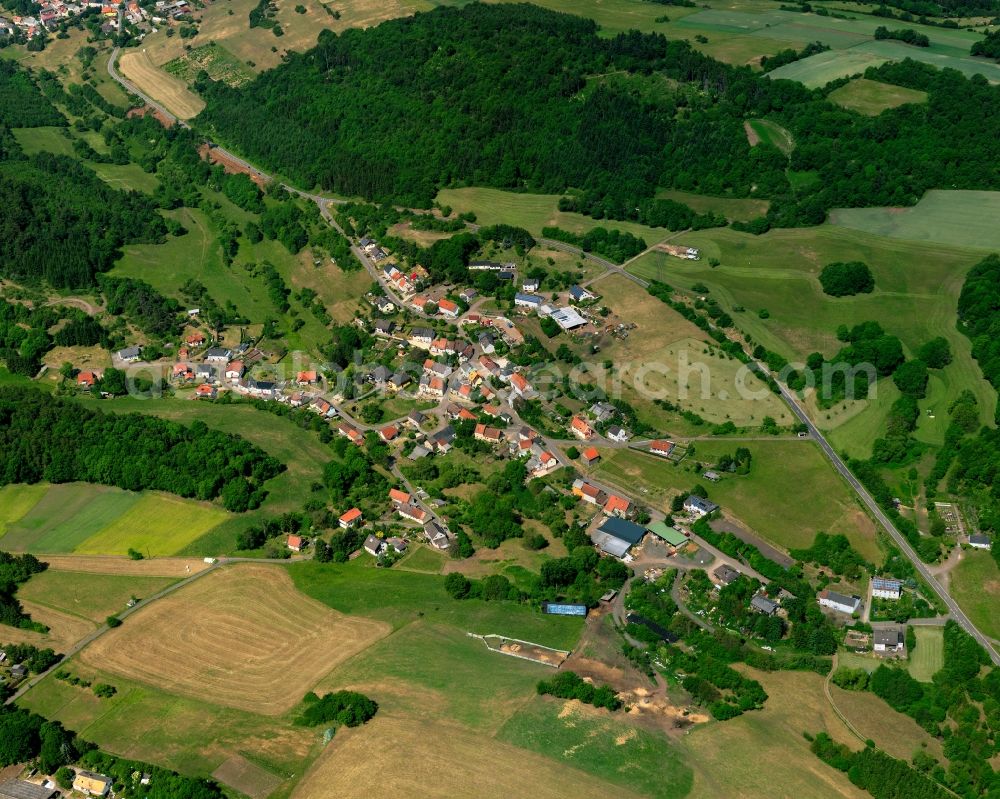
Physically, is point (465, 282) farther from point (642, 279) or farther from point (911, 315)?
point (911, 315)

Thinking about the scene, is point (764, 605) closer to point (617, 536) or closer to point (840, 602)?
point (840, 602)

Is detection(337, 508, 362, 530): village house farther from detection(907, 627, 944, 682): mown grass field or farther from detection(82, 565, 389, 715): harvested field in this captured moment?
detection(907, 627, 944, 682): mown grass field

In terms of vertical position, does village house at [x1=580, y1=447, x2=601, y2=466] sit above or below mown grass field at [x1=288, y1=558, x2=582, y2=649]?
above

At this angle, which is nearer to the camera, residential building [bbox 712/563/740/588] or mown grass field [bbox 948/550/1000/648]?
mown grass field [bbox 948/550/1000/648]

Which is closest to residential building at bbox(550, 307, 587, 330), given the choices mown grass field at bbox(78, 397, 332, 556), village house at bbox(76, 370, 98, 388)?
mown grass field at bbox(78, 397, 332, 556)

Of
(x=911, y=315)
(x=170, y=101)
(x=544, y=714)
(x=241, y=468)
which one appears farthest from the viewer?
(x=170, y=101)

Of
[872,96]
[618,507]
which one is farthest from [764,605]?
[872,96]

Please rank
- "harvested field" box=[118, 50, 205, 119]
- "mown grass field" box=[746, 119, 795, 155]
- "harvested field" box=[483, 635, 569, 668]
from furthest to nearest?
1. "harvested field" box=[118, 50, 205, 119]
2. "mown grass field" box=[746, 119, 795, 155]
3. "harvested field" box=[483, 635, 569, 668]

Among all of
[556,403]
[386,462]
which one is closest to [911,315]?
[556,403]
